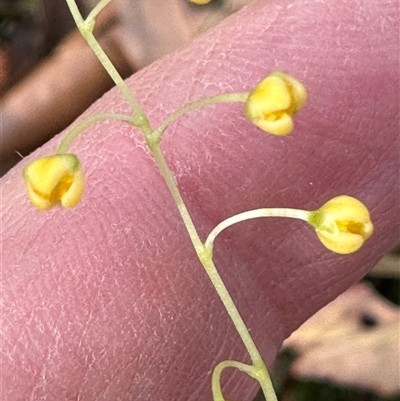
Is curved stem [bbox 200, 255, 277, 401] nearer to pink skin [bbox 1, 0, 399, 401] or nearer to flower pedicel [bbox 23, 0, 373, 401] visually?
flower pedicel [bbox 23, 0, 373, 401]

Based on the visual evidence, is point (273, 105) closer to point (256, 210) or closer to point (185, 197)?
point (256, 210)

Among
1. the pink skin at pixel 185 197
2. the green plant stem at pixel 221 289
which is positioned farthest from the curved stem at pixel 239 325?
the pink skin at pixel 185 197

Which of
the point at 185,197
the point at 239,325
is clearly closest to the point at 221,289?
the point at 239,325

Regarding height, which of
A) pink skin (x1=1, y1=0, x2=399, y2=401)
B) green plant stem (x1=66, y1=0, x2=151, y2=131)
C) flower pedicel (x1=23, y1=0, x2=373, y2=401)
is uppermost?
green plant stem (x1=66, y1=0, x2=151, y2=131)

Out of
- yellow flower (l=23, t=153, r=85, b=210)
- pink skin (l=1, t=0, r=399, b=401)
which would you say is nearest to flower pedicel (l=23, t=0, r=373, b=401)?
yellow flower (l=23, t=153, r=85, b=210)

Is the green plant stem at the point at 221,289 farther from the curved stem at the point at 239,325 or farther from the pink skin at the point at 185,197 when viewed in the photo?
the pink skin at the point at 185,197

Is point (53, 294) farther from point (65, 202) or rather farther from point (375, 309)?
point (375, 309)
